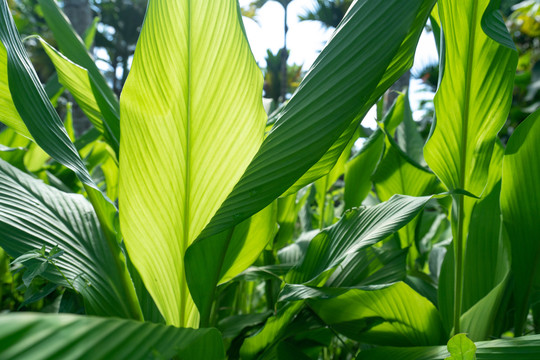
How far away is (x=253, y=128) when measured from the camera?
16.4 inches

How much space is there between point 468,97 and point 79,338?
1.58ft

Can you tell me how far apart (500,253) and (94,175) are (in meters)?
0.96

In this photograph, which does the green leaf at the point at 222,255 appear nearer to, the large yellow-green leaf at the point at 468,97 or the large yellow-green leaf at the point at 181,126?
the large yellow-green leaf at the point at 181,126

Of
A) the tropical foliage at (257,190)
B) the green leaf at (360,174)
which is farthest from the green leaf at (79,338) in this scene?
the green leaf at (360,174)

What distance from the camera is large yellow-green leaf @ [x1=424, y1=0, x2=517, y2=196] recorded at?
1.57ft

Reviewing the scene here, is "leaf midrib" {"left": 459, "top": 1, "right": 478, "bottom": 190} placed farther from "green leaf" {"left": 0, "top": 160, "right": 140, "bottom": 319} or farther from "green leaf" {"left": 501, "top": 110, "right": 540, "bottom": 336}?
"green leaf" {"left": 0, "top": 160, "right": 140, "bottom": 319}

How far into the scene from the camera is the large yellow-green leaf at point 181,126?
40cm

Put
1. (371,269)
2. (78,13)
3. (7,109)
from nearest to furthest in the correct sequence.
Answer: (7,109) < (371,269) < (78,13)

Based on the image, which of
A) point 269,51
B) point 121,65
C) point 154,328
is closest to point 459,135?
point 154,328

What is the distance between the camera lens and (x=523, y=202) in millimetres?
497

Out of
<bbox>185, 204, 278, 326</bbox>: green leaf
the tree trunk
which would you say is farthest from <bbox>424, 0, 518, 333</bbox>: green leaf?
the tree trunk

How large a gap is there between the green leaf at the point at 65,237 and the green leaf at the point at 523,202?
46cm

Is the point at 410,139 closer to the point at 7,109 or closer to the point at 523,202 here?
the point at 523,202

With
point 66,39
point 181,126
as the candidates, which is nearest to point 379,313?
point 181,126
